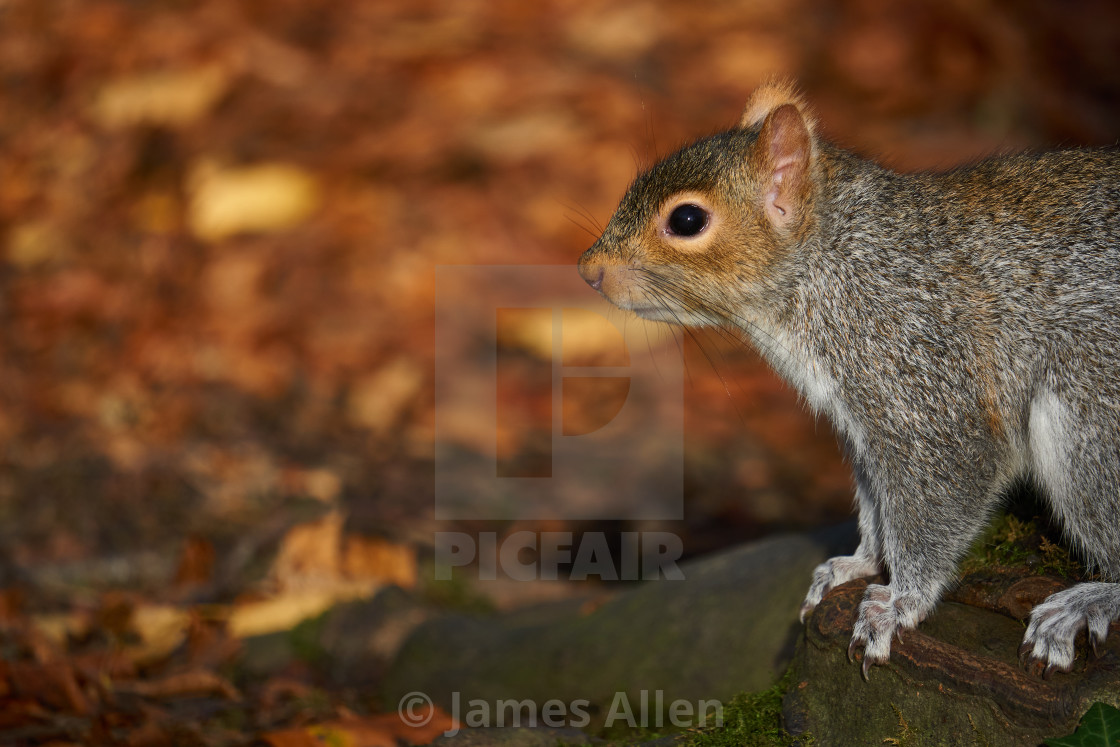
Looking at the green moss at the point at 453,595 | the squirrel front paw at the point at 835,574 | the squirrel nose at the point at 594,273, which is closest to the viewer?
the squirrel front paw at the point at 835,574

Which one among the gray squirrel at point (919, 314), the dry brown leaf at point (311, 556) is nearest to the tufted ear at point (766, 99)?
the gray squirrel at point (919, 314)

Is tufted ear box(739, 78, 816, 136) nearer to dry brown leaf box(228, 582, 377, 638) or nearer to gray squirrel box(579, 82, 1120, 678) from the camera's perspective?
gray squirrel box(579, 82, 1120, 678)

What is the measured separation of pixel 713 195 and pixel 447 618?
273 cm

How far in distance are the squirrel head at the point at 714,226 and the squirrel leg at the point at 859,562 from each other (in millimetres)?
763

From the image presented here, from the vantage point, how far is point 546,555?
19.9ft

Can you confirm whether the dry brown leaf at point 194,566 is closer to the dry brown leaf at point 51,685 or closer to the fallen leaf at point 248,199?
the dry brown leaf at point 51,685

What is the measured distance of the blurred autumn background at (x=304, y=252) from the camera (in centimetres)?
482

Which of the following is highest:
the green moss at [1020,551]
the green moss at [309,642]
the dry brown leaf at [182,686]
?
the green moss at [1020,551]

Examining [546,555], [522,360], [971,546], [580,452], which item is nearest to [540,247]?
[522,360]

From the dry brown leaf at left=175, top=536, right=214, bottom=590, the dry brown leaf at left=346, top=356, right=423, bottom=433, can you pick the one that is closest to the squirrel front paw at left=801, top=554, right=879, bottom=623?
the dry brown leaf at left=175, top=536, right=214, bottom=590

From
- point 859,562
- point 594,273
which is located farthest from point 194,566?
point 859,562

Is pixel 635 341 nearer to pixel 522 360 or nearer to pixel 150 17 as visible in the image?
pixel 522 360

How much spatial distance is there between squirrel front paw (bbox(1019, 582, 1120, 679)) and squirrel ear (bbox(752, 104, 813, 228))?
1401mm

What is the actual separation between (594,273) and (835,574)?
4.24 feet
